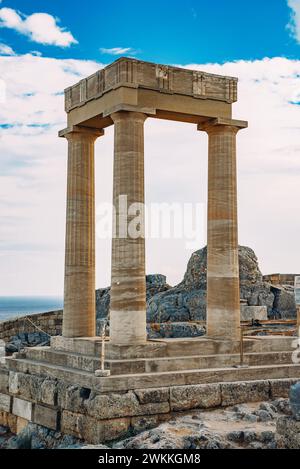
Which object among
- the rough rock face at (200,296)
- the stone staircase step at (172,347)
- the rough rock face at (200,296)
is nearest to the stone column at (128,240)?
the stone staircase step at (172,347)

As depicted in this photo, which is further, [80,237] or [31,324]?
[31,324]

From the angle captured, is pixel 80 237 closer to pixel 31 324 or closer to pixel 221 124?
pixel 221 124

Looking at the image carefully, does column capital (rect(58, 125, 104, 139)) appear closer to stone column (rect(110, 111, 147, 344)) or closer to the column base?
stone column (rect(110, 111, 147, 344))

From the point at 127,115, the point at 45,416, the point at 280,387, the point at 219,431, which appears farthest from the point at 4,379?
the point at 127,115

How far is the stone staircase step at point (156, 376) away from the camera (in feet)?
52.1

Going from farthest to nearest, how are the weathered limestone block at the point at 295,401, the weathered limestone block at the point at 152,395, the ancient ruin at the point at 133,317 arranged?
1. the ancient ruin at the point at 133,317
2. the weathered limestone block at the point at 152,395
3. the weathered limestone block at the point at 295,401

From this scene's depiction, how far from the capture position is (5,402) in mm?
19891

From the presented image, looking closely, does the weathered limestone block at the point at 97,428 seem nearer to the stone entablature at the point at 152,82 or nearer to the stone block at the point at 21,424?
the stone block at the point at 21,424

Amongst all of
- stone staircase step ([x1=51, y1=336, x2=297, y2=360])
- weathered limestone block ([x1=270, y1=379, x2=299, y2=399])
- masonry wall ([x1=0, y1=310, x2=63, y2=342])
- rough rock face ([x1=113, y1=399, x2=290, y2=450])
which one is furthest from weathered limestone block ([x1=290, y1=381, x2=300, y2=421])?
masonry wall ([x1=0, y1=310, x2=63, y2=342])

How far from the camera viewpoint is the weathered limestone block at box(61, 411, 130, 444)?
1523cm

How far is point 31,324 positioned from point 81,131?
570 inches

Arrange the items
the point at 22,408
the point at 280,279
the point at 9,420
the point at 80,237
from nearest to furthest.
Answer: the point at 22,408, the point at 9,420, the point at 80,237, the point at 280,279

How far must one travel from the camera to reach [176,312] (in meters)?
32.8

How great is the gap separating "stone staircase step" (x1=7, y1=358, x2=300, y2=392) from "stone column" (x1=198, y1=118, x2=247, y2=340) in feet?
5.18
